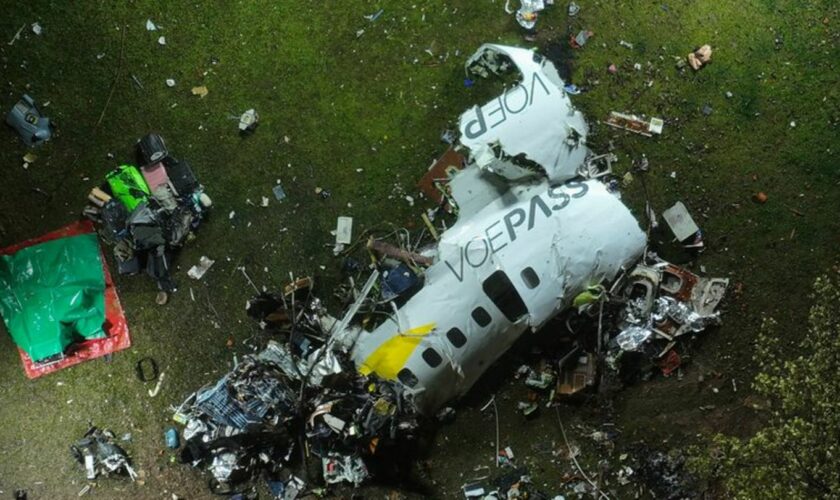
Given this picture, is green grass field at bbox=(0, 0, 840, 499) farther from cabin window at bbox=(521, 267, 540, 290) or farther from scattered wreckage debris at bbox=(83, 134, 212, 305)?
cabin window at bbox=(521, 267, 540, 290)

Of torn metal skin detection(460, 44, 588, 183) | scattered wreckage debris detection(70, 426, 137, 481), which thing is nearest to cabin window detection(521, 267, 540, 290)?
torn metal skin detection(460, 44, 588, 183)

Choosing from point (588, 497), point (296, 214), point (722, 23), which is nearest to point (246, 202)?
point (296, 214)

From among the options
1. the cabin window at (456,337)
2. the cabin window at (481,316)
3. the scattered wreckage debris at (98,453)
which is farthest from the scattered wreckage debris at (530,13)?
the scattered wreckage debris at (98,453)

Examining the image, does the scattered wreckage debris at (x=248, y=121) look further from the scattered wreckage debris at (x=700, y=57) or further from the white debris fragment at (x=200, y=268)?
Result: the scattered wreckage debris at (x=700, y=57)

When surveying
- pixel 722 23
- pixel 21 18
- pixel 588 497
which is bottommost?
pixel 588 497

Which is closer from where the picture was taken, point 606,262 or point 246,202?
point 606,262

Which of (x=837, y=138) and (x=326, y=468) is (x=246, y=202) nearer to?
(x=326, y=468)

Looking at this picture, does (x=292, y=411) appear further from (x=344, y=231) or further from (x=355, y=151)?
(x=355, y=151)
